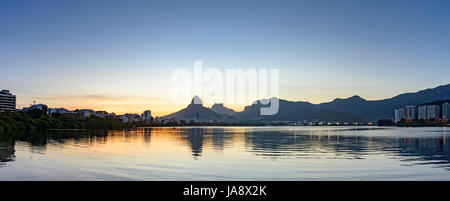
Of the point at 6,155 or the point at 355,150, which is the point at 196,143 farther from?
the point at 6,155

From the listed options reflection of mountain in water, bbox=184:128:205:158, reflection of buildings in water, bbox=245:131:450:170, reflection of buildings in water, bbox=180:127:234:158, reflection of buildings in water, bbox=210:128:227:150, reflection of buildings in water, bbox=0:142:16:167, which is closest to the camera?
Answer: reflection of buildings in water, bbox=0:142:16:167

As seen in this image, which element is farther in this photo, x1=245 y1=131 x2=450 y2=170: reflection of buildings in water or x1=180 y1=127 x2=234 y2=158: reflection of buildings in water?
x1=180 y1=127 x2=234 y2=158: reflection of buildings in water

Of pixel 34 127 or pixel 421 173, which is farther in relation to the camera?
pixel 34 127

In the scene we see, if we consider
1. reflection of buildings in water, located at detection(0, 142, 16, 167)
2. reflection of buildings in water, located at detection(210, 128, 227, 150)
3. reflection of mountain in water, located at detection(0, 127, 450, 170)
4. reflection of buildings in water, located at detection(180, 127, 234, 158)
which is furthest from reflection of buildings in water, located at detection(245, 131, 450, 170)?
reflection of buildings in water, located at detection(0, 142, 16, 167)

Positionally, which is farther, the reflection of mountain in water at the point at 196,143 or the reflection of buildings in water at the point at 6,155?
the reflection of mountain in water at the point at 196,143

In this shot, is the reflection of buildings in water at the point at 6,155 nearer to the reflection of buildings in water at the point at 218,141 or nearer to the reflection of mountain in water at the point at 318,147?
the reflection of mountain in water at the point at 318,147

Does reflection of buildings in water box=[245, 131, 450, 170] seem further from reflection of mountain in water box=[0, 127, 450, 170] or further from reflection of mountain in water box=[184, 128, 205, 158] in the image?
reflection of mountain in water box=[184, 128, 205, 158]

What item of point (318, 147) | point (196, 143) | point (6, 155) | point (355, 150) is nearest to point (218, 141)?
point (196, 143)

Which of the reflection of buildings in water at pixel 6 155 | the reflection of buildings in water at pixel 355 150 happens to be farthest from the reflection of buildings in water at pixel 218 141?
the reflection of buildings in water at pixel 6 155
